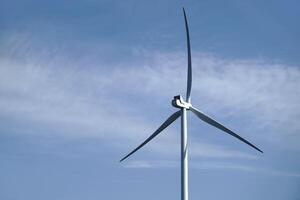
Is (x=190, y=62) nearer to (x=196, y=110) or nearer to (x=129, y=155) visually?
(x=196, y=110)

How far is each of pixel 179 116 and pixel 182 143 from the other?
16.5 feet

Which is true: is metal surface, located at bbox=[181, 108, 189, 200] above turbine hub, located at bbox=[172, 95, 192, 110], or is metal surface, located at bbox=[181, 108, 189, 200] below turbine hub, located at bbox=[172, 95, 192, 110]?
below

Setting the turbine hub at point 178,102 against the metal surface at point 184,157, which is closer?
the metal surface at point 184,157

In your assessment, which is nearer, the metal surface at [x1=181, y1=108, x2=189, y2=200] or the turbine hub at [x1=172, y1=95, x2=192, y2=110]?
the metal surface at [x1=181, y1=108, x2=189, y2=200]

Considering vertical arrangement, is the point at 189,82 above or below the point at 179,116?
above

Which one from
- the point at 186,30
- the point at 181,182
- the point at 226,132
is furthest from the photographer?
the point at 186,30

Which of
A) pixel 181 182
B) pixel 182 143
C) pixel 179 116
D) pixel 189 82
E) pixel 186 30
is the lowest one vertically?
pixel 181 182

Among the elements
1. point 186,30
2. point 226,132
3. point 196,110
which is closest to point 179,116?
point 196,110

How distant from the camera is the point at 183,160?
5403 centimetres

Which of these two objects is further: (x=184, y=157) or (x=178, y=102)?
(x=178, y=102)

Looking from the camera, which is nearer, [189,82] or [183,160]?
[183,160]

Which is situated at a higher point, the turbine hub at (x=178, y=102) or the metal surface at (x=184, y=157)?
the turbine hub at (x=178, y=102)

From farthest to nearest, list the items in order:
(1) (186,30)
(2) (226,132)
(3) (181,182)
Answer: (1) (186,30), (2) (226,132), (3) (181,182)

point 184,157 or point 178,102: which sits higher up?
point 178,102
